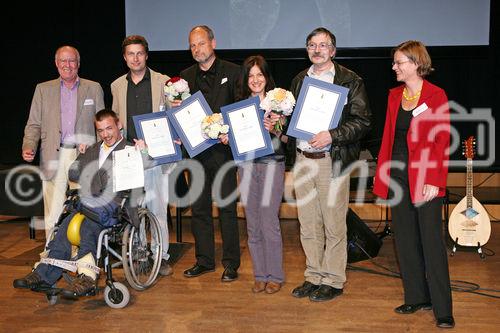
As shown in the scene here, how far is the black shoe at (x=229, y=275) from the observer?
15.2ft

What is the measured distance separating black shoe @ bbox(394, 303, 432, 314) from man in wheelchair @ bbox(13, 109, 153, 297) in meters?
1.87

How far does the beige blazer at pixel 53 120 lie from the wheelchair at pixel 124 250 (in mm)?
842

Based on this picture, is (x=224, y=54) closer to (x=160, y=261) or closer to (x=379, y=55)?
(x=379, y=55)

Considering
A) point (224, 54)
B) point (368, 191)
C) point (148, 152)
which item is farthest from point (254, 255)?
point (224, 54)

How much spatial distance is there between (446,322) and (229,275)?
5.24ft

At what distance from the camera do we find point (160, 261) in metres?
4.57

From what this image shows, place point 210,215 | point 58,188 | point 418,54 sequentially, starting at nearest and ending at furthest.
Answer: point 418,54 → point 210,215 → point 58,188

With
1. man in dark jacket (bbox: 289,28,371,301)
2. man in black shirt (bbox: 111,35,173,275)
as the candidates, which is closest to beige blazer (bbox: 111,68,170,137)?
man in black shirt (bbox: 111,35,173,275)

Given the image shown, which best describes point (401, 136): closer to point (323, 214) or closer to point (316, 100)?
point (316, 100)

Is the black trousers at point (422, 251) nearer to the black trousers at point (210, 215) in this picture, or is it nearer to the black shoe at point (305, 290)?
the black shoe at point (305, 290)

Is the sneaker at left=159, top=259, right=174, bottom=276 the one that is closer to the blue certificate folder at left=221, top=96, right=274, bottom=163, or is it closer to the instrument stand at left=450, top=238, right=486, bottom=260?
the blue certificate folder at left=221, top=96, right=274, bottom=163

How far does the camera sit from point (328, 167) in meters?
3.99

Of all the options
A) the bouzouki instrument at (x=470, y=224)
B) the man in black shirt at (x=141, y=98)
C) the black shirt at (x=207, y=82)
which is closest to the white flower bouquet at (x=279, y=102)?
the black shirt at (x=207, y=82)

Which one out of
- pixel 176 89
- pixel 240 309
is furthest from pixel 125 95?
pixel 240 309
